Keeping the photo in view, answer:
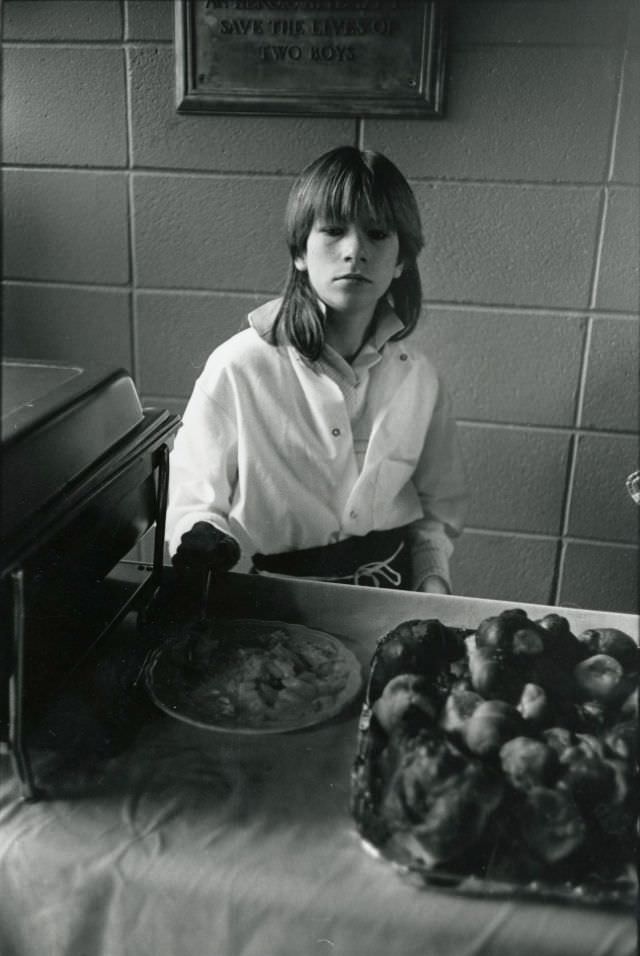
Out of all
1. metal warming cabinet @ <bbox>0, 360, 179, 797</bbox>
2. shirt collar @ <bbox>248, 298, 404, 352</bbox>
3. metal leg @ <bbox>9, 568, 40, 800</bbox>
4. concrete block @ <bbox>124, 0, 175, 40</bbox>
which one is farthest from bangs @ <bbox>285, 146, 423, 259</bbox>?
metal leg @ <bbox>9, 568, 40, 800</bbox>

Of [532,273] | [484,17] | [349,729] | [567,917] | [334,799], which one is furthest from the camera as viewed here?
[532,273]

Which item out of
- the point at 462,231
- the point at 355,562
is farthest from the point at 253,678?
the point at 462,231

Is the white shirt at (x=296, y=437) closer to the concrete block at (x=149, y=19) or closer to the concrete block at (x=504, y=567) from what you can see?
the concrete block at (x=504, y=567)

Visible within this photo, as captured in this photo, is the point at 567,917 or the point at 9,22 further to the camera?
the point at 9,22

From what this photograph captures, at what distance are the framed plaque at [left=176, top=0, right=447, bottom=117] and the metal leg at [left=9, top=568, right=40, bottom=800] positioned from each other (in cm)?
73

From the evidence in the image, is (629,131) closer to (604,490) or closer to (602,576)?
(604,490)

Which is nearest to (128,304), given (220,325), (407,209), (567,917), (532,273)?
(220,325)

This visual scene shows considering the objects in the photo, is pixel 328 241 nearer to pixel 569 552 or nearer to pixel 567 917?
pixel 569 552

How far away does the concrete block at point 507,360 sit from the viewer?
1277 millimetres

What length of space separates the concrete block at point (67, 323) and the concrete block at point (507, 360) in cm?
48

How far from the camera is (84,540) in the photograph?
0.93 metres

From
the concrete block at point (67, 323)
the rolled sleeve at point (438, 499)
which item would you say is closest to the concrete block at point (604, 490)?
the rolled sleeve at point (438, 499)

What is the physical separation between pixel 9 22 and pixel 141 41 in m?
0.19

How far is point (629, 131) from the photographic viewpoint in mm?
1135
